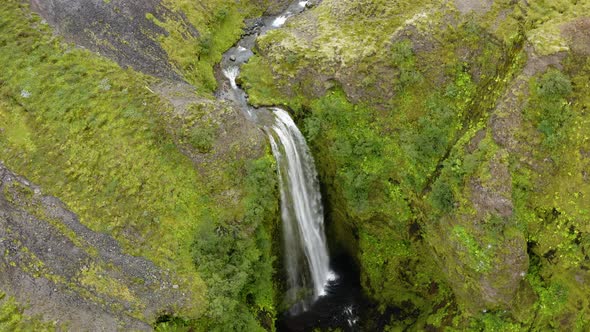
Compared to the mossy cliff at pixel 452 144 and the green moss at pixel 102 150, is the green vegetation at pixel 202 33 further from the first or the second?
the green moss at pixel 102 150

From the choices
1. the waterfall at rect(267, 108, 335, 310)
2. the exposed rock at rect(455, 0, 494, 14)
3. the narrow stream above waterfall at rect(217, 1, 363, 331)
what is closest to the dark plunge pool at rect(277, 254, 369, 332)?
the narrow stream above waterfall at rect(217, 1, 363, 331)

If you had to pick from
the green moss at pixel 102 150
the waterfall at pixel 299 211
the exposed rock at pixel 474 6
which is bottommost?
the waterfall at pixel 299 211

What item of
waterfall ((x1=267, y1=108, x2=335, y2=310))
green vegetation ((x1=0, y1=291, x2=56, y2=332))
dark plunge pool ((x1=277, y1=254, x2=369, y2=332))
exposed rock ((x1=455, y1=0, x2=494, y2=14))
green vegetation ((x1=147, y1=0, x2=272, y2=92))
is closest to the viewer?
green vegetation ((x1=0, y1=291, x2=56, y2=332))

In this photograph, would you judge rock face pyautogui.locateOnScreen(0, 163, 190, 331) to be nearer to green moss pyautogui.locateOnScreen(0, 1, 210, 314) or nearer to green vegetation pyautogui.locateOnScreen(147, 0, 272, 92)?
green moss pyautogui.locateOnScreen(0, 1, 210, 314)

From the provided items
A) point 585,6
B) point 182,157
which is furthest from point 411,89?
point 182,157

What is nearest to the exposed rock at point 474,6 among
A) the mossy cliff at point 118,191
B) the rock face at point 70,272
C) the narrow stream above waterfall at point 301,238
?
the narrow stream above waterfall at point 301,238

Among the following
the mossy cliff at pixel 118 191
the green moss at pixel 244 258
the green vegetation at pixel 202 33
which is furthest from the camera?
the green vegetation at pixel 202 33

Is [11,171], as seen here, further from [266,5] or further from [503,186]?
[503,186]
